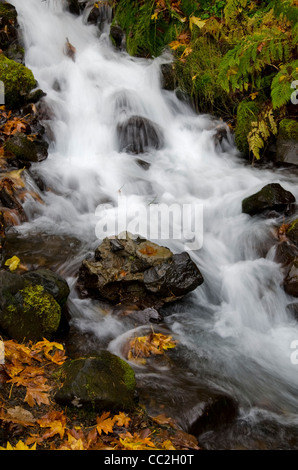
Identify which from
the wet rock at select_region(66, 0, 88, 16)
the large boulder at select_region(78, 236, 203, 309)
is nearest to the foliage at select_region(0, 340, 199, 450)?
the large boulder at select_region(78, 236, 203, 309)

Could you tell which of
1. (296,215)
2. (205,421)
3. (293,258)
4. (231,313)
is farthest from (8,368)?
(296,215)

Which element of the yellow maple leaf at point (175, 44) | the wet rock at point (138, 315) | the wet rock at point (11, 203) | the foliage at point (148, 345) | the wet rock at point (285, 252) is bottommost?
the wet rock at point (138, 315)

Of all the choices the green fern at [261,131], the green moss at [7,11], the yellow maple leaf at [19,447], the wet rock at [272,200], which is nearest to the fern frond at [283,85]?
the green fern at [261,131]

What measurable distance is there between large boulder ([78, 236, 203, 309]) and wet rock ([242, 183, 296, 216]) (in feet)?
6.70

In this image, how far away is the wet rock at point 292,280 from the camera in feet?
15.1

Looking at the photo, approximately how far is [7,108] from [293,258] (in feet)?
21.6

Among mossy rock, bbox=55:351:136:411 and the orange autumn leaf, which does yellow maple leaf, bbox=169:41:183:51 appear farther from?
the orange autumn leaf

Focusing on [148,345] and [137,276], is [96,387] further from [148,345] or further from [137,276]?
[137,276]

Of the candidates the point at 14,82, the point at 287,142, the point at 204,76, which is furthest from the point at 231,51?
the point at 14,82

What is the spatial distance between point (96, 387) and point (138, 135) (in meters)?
6.79

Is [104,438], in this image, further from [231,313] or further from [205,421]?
[231,313]

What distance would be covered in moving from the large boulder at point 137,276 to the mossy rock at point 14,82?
5.11 meters

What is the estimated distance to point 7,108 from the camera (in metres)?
7.96

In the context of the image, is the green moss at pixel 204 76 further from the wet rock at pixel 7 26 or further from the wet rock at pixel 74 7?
the wet rock at pixel 74 7
